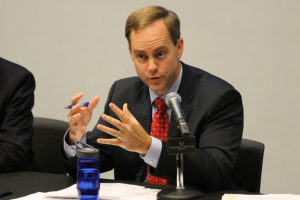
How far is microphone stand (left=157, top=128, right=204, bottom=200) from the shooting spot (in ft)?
6.79

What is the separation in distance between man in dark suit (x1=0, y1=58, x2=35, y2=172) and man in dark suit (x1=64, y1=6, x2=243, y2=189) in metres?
0.33

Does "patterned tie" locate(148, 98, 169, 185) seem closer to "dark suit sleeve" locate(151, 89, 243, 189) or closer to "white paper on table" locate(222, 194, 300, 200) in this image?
"dark suit sleeve" locate(151, 89, 243, 189)

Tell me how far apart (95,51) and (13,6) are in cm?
88

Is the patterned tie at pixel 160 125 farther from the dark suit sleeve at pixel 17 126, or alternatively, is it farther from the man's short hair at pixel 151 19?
the dark suit sleeve at pixel 17 126

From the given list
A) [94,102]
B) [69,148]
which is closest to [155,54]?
[94,102]

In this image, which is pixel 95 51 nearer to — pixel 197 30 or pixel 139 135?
pixel 197 30

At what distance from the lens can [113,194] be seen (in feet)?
7.22

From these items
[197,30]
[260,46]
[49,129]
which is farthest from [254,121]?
[49,129]

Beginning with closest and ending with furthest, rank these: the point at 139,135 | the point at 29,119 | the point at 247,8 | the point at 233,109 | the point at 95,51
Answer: the point at 139,135
the point at 233,109
the point at 29,119
the point at 247,8
the point at 95,51

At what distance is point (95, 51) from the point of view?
4371 millimetres

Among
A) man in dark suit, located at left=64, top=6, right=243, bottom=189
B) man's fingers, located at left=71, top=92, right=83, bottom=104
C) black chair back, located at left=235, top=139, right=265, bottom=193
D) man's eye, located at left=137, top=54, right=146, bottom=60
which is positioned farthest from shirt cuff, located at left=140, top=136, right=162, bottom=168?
black chair back, located at left=235, top=139, right=265, bottom=193

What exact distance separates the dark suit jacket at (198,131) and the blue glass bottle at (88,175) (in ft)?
1.19

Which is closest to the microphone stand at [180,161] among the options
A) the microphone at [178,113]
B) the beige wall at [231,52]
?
the microphone at [178,113]

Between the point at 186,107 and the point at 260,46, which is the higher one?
Answer: the point at 260,46
